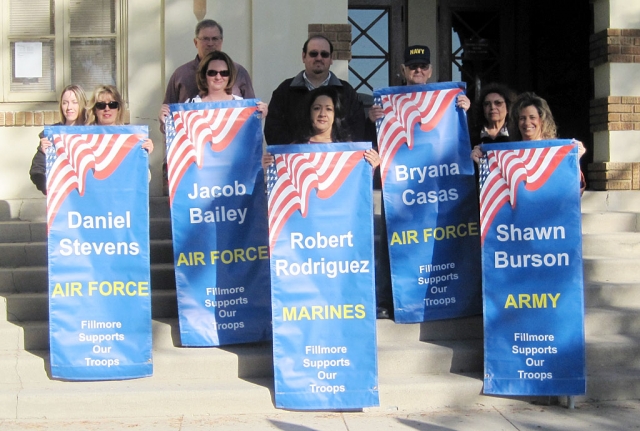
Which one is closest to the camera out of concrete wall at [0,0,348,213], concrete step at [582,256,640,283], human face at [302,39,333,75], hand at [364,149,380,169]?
hand at [364,149,380,169]

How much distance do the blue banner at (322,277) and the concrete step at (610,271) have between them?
2.19 metres

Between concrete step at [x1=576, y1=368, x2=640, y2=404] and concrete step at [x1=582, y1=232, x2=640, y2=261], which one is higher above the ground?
concrete step at [x1=582, y1=232, x2=640, y2=261]

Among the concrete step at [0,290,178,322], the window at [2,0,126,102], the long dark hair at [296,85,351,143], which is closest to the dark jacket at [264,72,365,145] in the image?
the long dark hair at [296,85,351,143]

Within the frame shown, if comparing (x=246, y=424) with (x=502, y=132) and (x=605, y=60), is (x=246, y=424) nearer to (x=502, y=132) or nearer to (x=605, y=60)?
(x=502, y=132)

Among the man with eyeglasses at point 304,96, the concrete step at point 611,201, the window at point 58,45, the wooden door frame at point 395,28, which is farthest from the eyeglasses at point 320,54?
the wooden door frame at point 395,28

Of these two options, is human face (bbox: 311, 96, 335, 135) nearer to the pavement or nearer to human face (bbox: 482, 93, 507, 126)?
human face (bbox: 482, 93, 507, 126)

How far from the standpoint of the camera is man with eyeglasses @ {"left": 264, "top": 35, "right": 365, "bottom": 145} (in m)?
6.23

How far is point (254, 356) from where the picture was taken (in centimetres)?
576

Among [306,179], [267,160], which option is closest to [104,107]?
[267,160]

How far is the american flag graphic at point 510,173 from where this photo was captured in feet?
18.4

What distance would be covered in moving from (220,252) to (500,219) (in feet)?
6.23

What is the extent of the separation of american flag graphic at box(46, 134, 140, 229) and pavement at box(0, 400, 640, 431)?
1484mm

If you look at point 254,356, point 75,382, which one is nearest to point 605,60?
point 254,356

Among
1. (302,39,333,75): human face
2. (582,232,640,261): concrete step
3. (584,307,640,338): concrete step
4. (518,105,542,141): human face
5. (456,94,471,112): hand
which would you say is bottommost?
(584,307,640,338): concrete step
